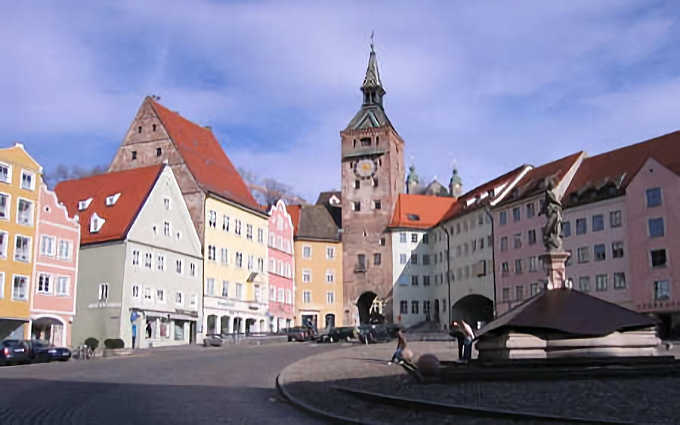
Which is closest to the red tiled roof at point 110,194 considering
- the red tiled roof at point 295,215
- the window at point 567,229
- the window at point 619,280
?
the red tiled roof at point 295,215

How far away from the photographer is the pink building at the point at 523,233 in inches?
2662

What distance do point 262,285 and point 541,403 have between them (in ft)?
205

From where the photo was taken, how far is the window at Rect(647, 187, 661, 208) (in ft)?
183

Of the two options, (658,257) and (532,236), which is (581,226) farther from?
(658,257)

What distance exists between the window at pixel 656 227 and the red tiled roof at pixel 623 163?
3.75m

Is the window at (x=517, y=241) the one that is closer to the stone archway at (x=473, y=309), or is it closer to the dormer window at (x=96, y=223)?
the stone archway at (x=473, y=309)

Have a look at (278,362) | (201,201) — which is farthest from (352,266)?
(278,362)

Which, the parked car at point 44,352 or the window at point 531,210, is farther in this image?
the window at point 531,210

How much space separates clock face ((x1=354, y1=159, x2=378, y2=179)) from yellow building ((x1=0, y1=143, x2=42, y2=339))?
47392 mm

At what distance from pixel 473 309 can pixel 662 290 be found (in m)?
32.4

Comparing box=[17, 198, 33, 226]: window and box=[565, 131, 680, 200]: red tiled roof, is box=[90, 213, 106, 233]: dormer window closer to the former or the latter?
box=[17, 198, 33, 226]: window

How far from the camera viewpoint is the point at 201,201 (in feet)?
214

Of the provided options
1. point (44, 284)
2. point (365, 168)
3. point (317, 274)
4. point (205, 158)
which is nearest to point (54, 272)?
point (44, 284)

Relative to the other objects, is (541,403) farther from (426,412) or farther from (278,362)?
(278,362)
